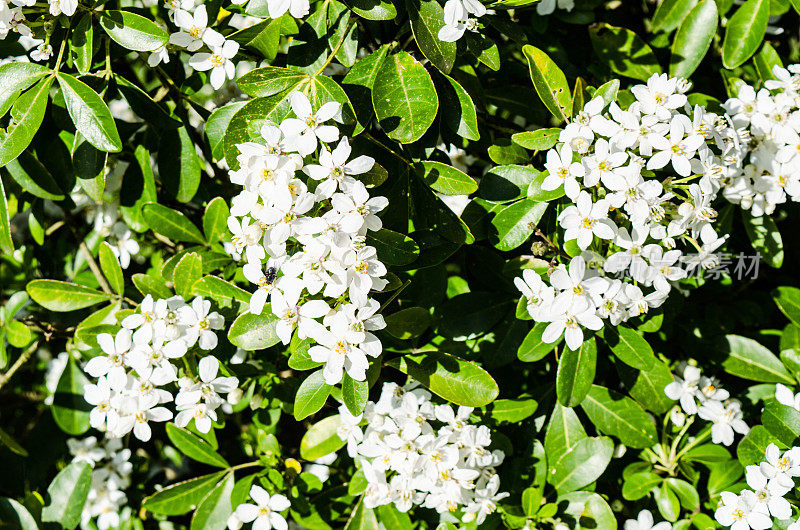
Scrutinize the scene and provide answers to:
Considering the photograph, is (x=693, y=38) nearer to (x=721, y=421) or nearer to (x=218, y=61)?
(x=721, y=421)

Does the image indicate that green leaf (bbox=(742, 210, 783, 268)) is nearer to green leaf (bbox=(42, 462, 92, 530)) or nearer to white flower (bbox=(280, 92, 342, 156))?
white flower (bbox=(280, 92, 342, 156))

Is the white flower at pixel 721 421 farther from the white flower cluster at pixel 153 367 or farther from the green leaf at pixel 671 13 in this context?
the white flower cluster at pixel 153 367

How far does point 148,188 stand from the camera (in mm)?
2266

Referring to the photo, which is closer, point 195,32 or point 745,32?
point 195,32

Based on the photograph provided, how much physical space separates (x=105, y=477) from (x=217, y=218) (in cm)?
134

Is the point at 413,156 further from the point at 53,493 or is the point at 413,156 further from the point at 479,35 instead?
the point at 53,493

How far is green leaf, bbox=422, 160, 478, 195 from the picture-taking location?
1.76 meters

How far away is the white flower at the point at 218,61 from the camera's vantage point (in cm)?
184

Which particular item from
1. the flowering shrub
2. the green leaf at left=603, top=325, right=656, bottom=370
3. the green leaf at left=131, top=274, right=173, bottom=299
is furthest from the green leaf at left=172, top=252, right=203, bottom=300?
the green leaf at left=603, top=325, right=656, bottom=370

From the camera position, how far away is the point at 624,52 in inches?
89.8

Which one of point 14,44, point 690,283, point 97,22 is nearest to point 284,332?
point 97,22

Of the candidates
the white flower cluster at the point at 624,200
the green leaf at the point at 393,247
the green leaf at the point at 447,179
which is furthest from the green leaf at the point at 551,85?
the green leaf at the point at 393,247

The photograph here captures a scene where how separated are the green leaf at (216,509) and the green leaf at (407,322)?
0.96m

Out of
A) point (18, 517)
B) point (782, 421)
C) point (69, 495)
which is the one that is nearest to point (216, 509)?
point (69, 495)
